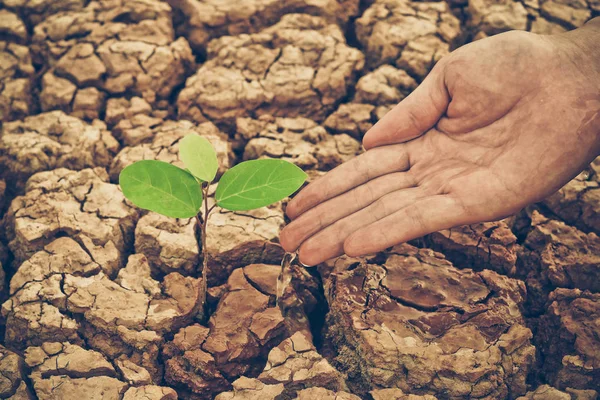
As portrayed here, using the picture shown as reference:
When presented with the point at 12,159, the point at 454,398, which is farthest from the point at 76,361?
the point at 454,398

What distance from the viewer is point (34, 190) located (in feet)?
7.27

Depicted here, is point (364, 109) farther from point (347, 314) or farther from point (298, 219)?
point (347, 314)

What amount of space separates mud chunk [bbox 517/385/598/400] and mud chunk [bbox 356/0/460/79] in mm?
1816

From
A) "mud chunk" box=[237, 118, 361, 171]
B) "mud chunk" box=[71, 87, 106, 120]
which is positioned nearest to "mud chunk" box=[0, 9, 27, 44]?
"mud chunk" box=[71, 87, 106, 120]

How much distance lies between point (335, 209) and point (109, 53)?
5.73 feet

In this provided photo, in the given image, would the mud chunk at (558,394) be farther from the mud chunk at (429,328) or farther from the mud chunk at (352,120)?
the mud chunk at (352,120)

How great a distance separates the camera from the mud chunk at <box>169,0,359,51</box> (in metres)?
2.90

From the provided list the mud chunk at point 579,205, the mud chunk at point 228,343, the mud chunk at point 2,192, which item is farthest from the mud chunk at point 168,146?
the mud chunk at point 579,205

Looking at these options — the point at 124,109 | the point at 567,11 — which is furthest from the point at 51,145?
the point at 567,11

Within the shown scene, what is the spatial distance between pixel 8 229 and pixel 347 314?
1662mm

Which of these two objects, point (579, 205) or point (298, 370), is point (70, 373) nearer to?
point (298, 370)

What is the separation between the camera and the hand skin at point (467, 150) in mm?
1803

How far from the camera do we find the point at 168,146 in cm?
244

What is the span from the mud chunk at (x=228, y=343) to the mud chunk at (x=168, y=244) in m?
0.26
